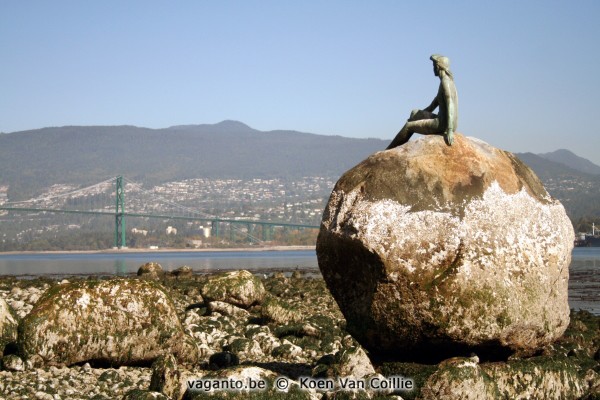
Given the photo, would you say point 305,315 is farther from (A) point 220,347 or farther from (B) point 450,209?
(B) point 450,209

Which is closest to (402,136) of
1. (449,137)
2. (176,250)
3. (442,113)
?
(442,113)

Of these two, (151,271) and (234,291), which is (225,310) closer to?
(234,291)

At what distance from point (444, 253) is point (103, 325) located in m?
4.91

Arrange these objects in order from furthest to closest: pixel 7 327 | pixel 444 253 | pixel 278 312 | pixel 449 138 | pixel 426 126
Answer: pixel 278 312 → pixel 7 327 → pixel 426 126 → pixel 449 138 → pixel 444 253

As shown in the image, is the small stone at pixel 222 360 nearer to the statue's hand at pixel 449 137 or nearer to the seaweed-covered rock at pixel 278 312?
the seaweed-covered rock at pixel 278 312

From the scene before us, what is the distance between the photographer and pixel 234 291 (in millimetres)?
17906

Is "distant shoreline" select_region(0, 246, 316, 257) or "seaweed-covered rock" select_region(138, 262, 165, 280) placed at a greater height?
"seaweed-covered rock" select_region(138, 262, 165, 280)

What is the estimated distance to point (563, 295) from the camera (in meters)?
10.3

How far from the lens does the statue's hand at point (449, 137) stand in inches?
400

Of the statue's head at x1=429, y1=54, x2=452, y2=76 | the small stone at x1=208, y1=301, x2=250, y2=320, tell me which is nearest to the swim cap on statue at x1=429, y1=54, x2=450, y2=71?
the statue's head at x1=429, y1=54, x2=452, y2=76

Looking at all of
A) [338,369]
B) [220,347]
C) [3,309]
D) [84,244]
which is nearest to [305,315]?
[220,347]

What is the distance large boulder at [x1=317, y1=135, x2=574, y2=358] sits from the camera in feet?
31.1

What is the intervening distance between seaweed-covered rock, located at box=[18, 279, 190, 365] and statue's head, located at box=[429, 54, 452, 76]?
199 inches

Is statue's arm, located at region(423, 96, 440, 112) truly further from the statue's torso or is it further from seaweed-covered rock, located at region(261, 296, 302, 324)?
seaweed-covered rock, located at region(261, 296, 302, 324)
